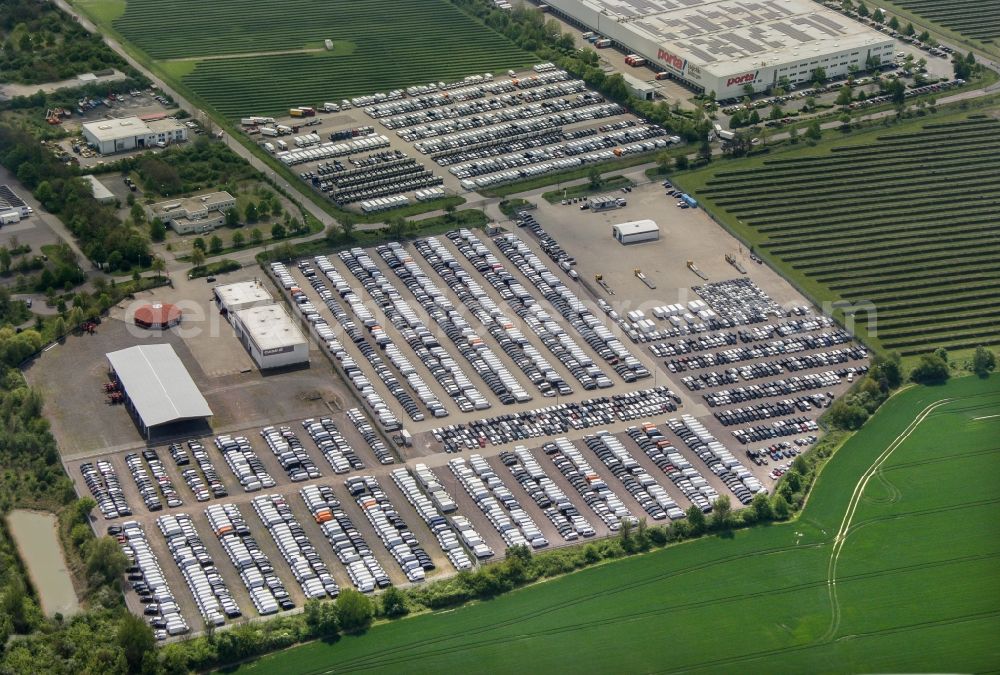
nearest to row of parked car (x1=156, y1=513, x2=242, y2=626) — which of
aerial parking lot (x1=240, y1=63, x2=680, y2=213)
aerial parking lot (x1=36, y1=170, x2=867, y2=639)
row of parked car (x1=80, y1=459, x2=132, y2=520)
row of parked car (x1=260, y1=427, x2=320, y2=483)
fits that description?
aerial parking lot (x1=36, y1=170, x2=867, y2=639)

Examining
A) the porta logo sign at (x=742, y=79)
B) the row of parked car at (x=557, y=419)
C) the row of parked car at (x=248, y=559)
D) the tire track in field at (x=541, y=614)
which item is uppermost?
the porta logo sign at (x=742, y=79)

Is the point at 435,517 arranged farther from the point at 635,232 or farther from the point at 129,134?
the point at 129,134

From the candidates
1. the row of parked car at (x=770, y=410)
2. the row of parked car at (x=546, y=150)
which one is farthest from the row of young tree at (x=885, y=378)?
the row of parked car at (x=546, y=150)

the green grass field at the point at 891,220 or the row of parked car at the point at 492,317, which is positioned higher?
the green grass field at the point at 891,220

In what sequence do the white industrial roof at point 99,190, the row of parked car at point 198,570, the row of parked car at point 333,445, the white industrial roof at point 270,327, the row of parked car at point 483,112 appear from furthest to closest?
the row of parked car at point 483,112 → the white industrial roof at point 99,190 → the white industrial roof at point 270,327 → the row of parked car at point 333,445 → the row of parked car at point 198,570

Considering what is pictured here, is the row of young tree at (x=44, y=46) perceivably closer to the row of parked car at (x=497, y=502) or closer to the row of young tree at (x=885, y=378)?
the row of parked car at (x=497, y=502)

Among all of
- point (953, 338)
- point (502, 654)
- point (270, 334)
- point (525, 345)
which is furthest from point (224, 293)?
point (953, 338)
